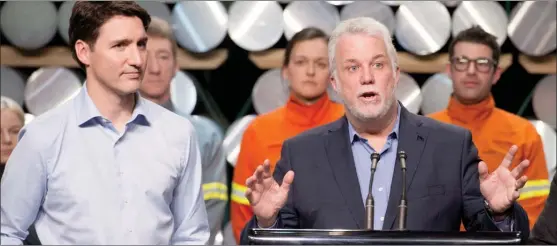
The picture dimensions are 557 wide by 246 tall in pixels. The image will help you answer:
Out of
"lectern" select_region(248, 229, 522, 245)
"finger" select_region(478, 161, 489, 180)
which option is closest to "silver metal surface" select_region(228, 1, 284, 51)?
"finger" select_region(478, 161, 489, 180)

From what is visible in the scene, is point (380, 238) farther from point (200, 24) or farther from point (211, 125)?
point (200, 24)

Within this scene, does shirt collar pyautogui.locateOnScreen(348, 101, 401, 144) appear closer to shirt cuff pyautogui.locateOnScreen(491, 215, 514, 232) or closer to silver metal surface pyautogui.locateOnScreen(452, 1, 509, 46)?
shirt cuff pyautogui.locateOnScreen(491, 215, 514, 232)

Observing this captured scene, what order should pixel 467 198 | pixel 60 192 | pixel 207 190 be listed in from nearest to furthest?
pixel 60 192 → pixel 467 198 → pixel 207 190

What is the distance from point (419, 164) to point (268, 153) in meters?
1.17

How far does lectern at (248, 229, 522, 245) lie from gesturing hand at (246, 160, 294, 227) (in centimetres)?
29

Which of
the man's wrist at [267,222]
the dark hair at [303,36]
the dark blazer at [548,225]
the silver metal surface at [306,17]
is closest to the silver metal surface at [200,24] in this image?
the silver metal surface at [306,17]

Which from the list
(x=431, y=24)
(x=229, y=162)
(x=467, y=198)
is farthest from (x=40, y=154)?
(x=431, y=24)

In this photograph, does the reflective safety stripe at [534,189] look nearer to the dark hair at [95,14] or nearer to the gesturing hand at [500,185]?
the gesturing hand at [500,185]

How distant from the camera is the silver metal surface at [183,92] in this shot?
4.55 metres

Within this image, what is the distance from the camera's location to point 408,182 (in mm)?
2938

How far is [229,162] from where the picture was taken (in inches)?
180

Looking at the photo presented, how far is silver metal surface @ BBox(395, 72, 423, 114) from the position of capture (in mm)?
4570

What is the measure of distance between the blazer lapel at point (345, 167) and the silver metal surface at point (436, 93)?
1535mm

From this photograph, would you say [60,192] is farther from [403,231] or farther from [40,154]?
[403,231]
